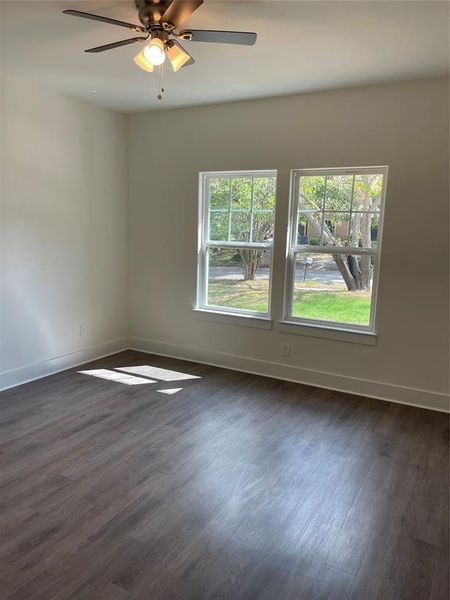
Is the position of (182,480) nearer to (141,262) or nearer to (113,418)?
(113,418)

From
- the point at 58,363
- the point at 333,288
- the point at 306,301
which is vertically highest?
the point at 333,288

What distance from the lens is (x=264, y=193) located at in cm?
418

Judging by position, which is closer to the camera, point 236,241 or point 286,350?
point 286,350

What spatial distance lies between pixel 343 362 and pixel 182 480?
200 centimetres

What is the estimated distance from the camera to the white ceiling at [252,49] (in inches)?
90.1

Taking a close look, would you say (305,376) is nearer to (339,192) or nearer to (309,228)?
(309,228)

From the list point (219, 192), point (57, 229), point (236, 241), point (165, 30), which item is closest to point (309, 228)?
point (236, 241)

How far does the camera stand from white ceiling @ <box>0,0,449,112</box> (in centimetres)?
229

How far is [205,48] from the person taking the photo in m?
2.78

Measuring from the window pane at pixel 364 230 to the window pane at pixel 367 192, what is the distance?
0.07 m

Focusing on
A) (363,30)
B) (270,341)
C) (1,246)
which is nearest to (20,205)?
(1,246)

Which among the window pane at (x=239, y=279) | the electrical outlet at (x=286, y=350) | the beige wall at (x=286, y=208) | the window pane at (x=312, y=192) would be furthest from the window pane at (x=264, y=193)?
the electrical outlet at (x=286, y=350)

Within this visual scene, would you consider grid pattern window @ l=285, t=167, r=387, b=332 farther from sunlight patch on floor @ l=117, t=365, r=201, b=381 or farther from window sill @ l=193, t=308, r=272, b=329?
sunlight patch on floor @ l=117, t=365, r=201, b=381

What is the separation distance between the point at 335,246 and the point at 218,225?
1.27 meters
